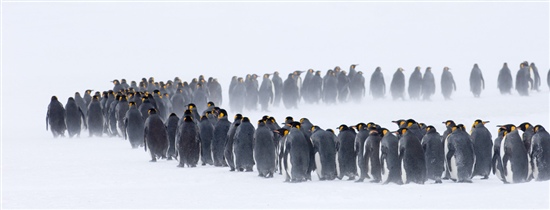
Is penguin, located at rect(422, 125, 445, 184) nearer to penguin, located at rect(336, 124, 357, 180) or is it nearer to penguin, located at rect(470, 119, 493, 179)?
penguin, located at rect(470, 119, 493, 179)

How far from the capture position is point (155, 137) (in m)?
14.5

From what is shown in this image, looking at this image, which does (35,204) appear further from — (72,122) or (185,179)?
(72,122)

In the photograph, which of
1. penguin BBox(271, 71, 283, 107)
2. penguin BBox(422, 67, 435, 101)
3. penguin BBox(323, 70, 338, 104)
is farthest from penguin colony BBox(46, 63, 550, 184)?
penguin BBox(422, 67, 435, 101)

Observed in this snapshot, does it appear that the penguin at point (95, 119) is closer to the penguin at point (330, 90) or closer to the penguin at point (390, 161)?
the penguin at point (330, 90)

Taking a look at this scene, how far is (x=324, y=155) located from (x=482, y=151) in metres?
2.23

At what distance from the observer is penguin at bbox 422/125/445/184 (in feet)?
39.2

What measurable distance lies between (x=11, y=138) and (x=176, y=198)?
33.5ft

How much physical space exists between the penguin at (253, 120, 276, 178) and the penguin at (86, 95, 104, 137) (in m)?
7.57

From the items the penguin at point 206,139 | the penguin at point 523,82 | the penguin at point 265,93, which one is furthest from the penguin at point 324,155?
the penguin at point 523,82

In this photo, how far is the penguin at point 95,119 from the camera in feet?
63.1

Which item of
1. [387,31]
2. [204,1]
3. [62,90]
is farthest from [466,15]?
[62,90]

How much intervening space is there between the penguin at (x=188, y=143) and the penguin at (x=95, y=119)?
5.92 metres

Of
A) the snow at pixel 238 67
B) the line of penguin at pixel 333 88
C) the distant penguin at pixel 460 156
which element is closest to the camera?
the snow at pixel 238 67

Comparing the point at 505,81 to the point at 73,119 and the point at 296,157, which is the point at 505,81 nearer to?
the point at 73,119
